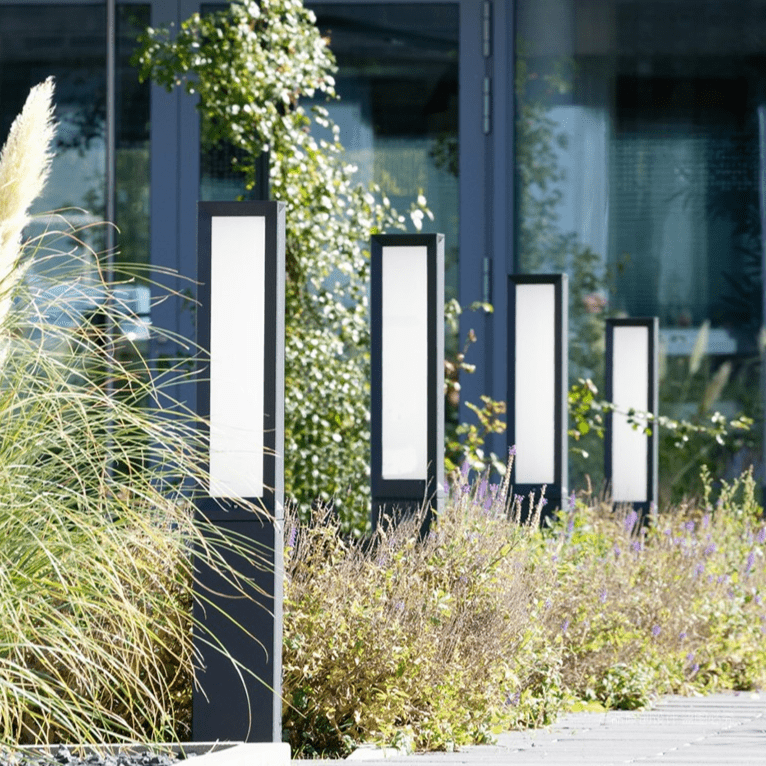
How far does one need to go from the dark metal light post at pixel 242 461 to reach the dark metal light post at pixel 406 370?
38.3 inches

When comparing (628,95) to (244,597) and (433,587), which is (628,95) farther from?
(244,597)

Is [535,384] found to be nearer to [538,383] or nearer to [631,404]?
[538,383]

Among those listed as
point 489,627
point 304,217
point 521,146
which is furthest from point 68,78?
point 489,627

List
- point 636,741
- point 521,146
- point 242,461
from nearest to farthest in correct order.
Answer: point 242,461 → point 636,741 → point 521,146

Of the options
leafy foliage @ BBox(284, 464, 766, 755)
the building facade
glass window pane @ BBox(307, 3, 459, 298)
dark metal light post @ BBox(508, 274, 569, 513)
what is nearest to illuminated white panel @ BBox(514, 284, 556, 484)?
dark metal light post @ BBox(508, 274, 569, 513)

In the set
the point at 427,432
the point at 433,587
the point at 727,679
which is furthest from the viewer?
the point at 727,679

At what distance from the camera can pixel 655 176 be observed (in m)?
8.41

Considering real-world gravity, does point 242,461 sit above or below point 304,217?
below

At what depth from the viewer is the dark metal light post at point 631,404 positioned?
619cm

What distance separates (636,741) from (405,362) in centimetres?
122

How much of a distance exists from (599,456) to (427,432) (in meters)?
4.04

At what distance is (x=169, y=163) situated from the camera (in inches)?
328

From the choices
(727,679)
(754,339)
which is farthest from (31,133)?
(754,339)

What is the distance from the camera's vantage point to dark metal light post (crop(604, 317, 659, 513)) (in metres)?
6.19
